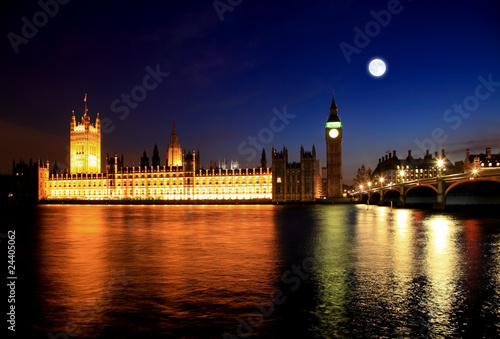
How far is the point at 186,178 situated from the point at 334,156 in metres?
56.4

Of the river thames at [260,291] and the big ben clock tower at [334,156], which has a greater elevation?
the big ben clock tower at [334,156]

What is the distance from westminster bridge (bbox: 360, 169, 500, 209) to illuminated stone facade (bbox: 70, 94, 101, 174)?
4915 inches

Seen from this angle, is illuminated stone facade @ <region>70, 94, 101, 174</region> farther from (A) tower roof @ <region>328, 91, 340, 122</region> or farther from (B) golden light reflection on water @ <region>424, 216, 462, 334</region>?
(B) golden light reflection on water @ <region>424, 216, 462, 334</region>

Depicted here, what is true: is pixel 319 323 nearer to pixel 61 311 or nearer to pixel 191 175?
pixel 61 311

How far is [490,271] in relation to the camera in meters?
18.2

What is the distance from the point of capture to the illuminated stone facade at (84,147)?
613 feet

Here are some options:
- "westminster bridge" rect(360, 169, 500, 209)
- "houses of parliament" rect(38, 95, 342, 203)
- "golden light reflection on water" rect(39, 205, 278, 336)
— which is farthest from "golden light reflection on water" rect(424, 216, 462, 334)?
"houses of parliament" rect(38, 95, 342, 203)

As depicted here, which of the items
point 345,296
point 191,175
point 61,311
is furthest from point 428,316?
point 191,175

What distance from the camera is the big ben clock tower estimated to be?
140 m

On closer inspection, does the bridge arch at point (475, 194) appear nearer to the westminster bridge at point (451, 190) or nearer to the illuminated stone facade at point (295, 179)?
the westminster bridge at point (451, 190)

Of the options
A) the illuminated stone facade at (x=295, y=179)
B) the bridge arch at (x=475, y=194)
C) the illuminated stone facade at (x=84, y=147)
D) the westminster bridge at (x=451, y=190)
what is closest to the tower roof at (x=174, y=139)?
the illuminated stone facade at (x=84, y=147)

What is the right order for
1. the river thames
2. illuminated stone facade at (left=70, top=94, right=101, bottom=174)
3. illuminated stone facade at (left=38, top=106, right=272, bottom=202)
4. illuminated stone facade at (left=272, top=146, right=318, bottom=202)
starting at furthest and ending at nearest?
illuminated stone facade at (left=70, top=94, right=101, bottom=174) → illuminated stone facade at (left=38, top=106, right=272, bottom=202) → illuminated stone facade at (left=272, top=146, right=318, bottom=202) → the river thames

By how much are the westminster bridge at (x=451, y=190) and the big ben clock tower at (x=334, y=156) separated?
12.2m

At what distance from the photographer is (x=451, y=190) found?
332 ft
